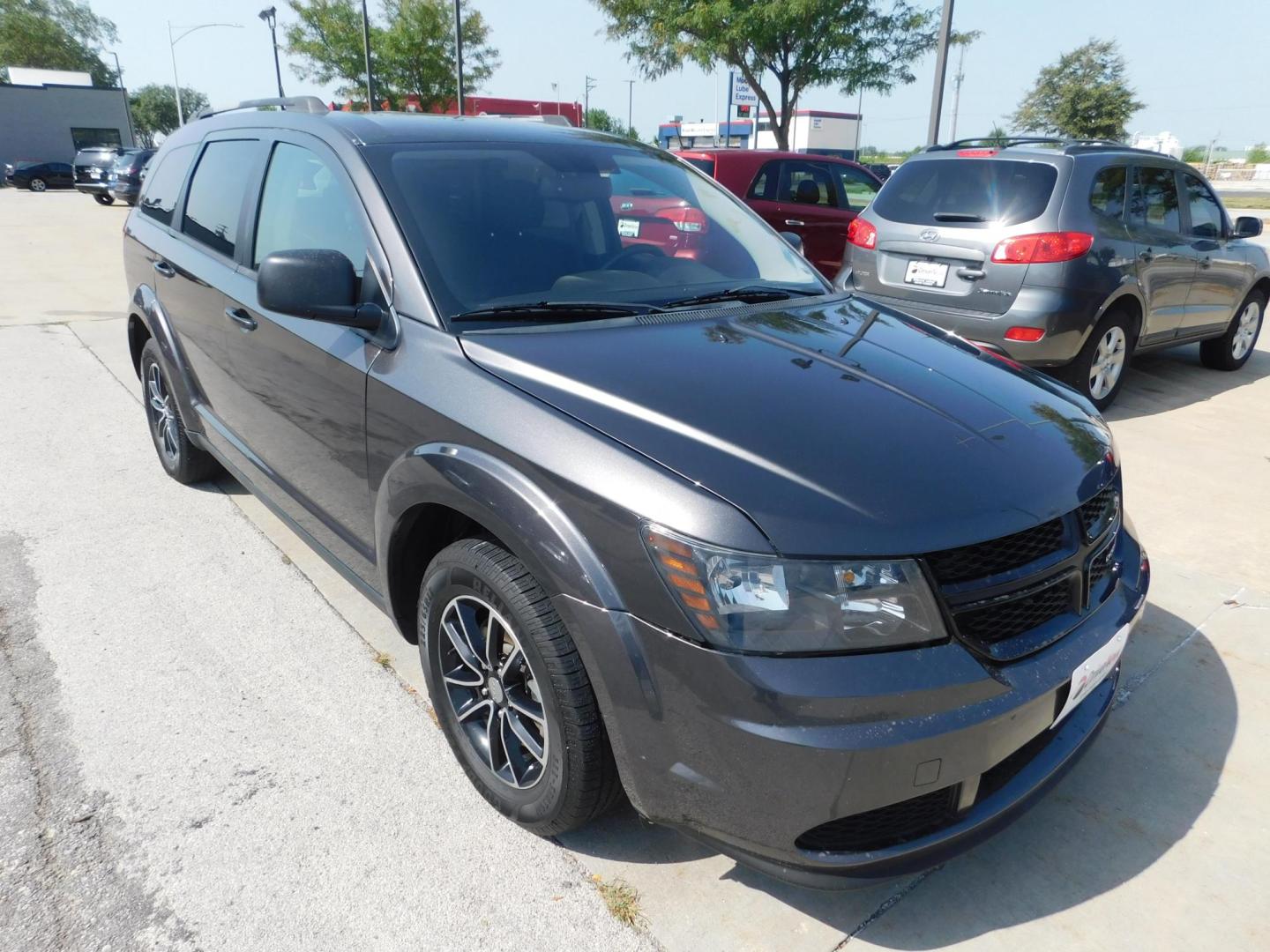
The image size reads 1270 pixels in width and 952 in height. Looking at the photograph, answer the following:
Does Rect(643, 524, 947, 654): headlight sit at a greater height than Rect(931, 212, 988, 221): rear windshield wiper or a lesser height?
lesser

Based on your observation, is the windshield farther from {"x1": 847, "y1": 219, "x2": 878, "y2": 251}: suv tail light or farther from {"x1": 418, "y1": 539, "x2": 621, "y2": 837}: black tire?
{"x1": 847, "y1": 219, "x2": 878, "y2": 251}: suv tail light

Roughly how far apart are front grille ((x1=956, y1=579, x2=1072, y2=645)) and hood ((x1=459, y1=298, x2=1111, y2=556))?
15 centimetres

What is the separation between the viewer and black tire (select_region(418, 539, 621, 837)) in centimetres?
194

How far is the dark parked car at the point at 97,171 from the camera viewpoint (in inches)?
1062

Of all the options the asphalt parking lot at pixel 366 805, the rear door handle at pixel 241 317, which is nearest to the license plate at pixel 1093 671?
the asphalt parking lot at pixel 366 805

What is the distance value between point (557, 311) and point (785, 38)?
65.6 ft

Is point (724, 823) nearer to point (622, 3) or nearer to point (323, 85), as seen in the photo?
point (622, 3)

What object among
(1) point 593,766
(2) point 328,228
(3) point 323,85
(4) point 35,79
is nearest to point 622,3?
(3) point 323,85

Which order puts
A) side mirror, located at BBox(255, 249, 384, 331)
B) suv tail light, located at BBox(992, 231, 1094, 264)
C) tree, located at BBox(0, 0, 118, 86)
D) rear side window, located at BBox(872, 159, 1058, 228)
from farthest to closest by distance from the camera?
tree, located at BBox(0, 0, 118, 86) → rear side window, located at BBox(872, 159, 1058, 228) → suv tail light, located at BBox(992, 231, 1094, 264) → side mirror, located at BBox(255, 249, 384, 331)

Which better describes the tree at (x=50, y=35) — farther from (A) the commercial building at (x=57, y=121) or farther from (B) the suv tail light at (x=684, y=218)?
(B) the suv tail light at (x=684, y=218)

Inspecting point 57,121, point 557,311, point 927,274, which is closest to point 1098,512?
point 557,311

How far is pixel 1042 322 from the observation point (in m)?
5.46

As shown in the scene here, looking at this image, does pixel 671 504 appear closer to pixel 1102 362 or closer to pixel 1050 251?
pixel 1050 251

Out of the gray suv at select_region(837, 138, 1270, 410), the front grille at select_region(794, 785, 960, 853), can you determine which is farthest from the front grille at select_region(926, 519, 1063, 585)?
the gray suv at select_region(837, 138, 1270, 410)
